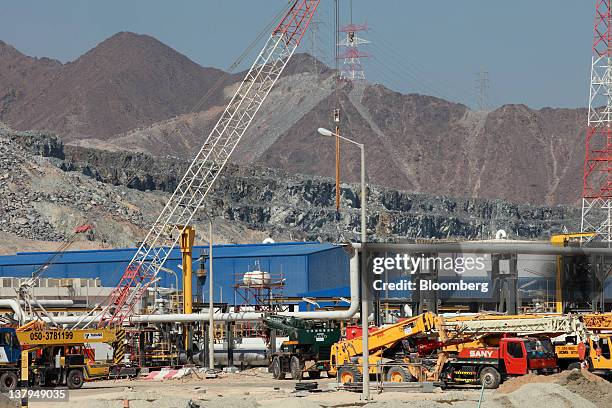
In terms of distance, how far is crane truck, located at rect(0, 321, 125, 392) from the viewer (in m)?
53.9

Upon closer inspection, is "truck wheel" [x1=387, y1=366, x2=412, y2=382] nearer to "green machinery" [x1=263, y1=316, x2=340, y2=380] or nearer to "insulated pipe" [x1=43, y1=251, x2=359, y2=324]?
"green machinery" [x1=263, y1=316, x2=340, y2=380]

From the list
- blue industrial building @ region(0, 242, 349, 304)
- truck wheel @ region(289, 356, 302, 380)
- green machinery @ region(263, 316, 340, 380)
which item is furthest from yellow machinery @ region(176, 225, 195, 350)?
truck wheel @ region(289, 356, 302, 380)

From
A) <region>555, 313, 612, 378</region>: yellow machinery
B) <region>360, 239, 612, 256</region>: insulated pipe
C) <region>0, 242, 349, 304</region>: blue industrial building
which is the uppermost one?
<region>360, 239, 612, 256</region>: insulated pipe

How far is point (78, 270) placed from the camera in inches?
5197

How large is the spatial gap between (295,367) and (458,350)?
479 inches

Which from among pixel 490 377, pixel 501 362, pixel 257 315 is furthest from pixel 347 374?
pixel 257 315

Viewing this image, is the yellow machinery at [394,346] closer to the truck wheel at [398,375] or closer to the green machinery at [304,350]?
the truck wheel at [398,375]

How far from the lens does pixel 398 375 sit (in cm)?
5222

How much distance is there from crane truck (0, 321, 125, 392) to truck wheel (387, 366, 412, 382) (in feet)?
50.0

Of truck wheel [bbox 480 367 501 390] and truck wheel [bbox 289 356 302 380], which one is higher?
truck wheel [bbox 480 367 501 390]

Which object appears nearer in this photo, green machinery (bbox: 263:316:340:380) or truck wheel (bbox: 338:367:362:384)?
truck wheel (bbox: 338:367:362:384)

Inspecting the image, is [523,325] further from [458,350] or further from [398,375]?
[398,375]

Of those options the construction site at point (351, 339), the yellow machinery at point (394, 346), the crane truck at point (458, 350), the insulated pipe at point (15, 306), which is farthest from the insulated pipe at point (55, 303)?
the yellow machinery at point (394, 346)

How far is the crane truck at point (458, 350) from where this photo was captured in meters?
48.2
